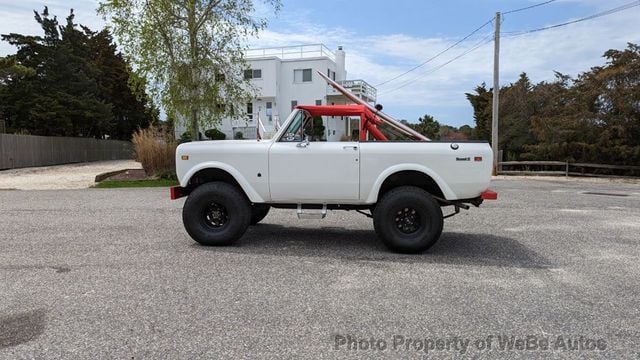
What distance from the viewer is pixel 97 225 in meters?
8.83

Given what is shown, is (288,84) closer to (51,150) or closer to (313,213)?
(51,150)

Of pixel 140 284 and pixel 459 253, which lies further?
pixel 459 253

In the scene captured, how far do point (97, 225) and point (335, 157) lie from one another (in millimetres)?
4868

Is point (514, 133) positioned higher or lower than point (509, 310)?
higher

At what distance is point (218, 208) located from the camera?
23.1 ft

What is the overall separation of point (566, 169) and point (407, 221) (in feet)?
66.6

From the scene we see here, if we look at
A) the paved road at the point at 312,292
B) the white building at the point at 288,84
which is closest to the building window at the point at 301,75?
the white building at the point at 288,84

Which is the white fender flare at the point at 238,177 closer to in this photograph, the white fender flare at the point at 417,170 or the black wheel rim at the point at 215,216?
the black wheel rim at the point at 215,216

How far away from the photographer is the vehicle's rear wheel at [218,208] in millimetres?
6832

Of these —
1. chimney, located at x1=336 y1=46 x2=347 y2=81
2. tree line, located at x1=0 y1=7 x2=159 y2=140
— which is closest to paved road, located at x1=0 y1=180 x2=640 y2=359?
tree line, located at x1=0 y1=7 x2=159 y2=140

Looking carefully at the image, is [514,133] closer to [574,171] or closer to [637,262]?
[574,171]

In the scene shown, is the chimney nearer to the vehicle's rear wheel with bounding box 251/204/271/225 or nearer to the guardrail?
the guardrail

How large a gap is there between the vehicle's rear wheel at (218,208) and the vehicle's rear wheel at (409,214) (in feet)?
6.07

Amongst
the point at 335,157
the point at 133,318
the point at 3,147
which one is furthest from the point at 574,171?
the point at 3,147
